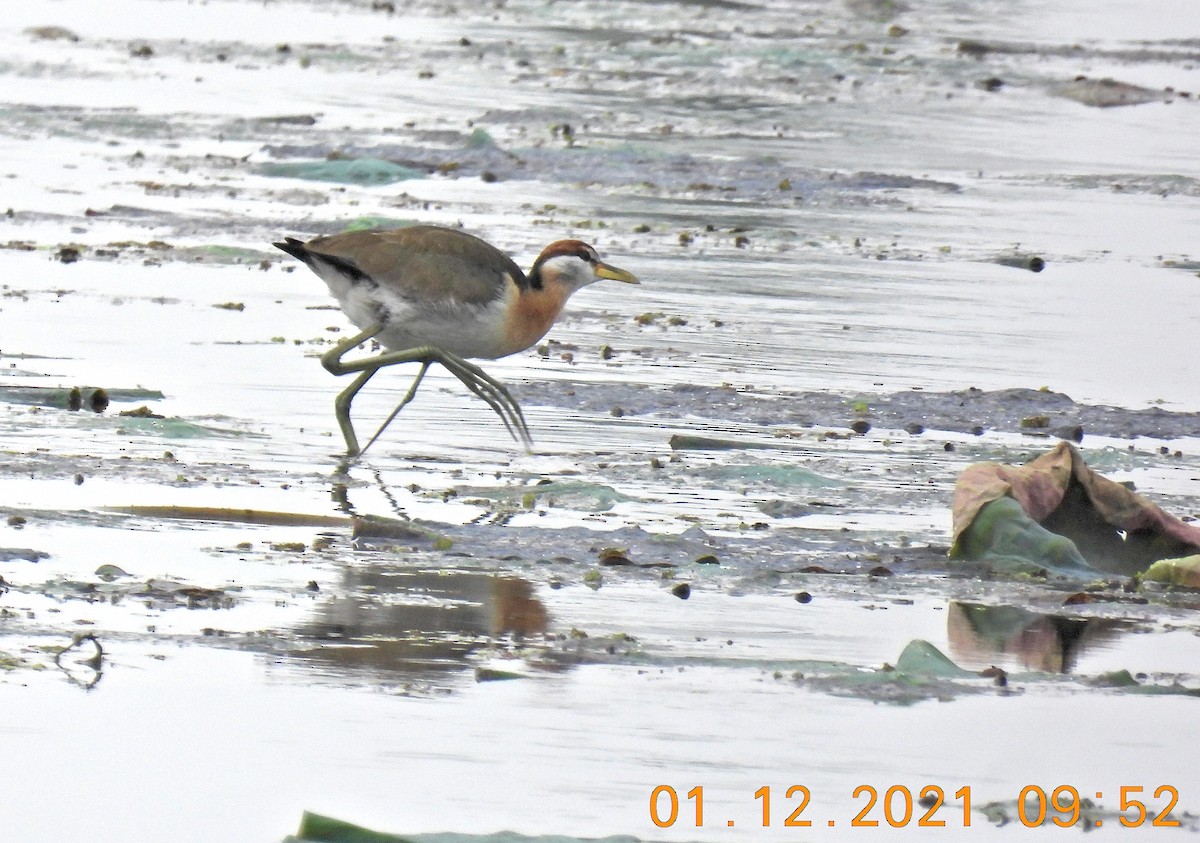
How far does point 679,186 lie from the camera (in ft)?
48.2

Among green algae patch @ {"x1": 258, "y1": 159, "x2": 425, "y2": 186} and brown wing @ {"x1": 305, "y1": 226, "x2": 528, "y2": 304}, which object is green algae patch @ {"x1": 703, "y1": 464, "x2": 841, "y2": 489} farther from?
green algae patch @ {"x1": 258, "y1": 159, "x2": 425, "y2": 186}

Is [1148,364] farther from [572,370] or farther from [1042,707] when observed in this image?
[1042,707]

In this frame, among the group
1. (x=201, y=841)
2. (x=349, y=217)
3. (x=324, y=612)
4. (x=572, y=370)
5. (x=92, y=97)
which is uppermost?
(x=92, y=97)

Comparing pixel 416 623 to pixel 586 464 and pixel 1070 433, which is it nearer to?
pixel 586 464

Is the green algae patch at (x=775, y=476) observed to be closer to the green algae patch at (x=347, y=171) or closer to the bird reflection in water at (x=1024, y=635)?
the bird reflection in water at (x=1024, y=635)

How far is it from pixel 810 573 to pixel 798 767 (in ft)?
5.33

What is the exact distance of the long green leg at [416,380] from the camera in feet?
→ 26.9

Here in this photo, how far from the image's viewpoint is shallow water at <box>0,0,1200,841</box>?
505 cm

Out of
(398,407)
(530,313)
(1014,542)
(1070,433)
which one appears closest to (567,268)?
(530,313)

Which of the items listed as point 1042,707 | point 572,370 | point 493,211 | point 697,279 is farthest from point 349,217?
point 1042,707

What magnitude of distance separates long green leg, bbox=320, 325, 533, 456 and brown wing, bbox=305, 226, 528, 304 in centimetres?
22

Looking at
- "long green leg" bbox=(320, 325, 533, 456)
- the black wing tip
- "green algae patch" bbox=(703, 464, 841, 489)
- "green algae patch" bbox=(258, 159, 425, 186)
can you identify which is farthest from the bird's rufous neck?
"green algae patch" bbox=(258, 159, 425, 186)
